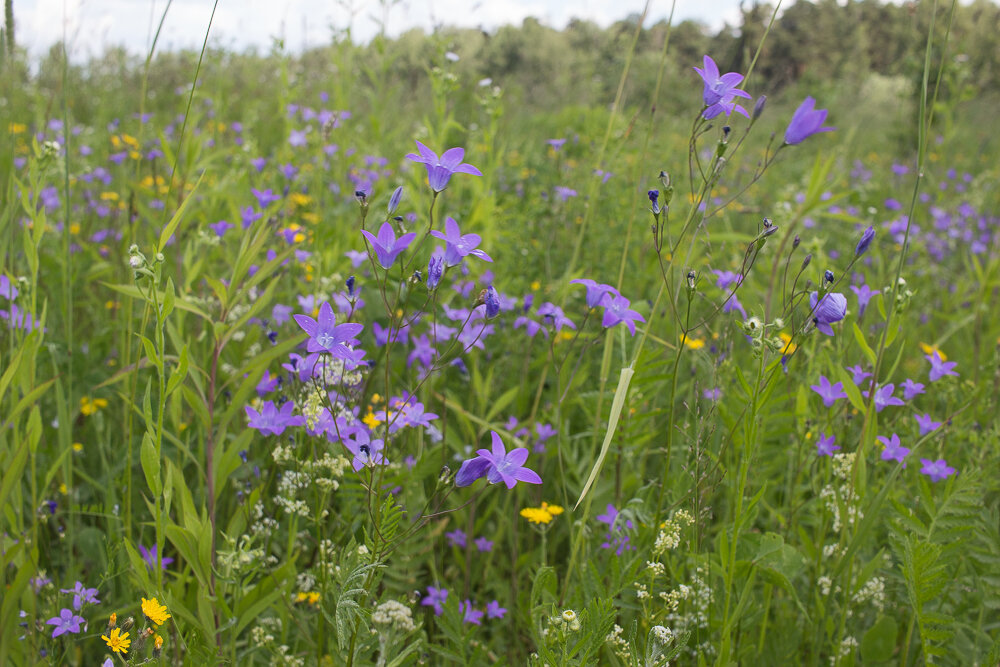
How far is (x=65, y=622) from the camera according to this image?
4.91 feet

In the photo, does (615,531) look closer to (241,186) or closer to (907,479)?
(907,479)

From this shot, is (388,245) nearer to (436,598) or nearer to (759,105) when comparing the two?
(759,105)

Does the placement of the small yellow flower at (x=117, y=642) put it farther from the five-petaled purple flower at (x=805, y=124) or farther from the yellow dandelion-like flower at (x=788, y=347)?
the five-petaled purple flower at (x=805, y=124)

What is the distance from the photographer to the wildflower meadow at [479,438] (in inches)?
52.9

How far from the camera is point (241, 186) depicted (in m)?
2.87

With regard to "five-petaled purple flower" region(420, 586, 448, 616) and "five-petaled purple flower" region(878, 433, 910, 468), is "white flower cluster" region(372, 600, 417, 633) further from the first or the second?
"five-petaled purple flower" region(878, 433, 910, 468)

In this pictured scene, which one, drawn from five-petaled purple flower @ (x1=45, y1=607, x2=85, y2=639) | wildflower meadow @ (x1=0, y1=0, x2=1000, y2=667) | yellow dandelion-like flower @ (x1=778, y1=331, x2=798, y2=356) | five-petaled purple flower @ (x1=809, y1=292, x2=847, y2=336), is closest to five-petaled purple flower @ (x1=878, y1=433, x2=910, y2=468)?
wildflower meadow @ (x1=0, y1=0, x2=1000, y2=667)

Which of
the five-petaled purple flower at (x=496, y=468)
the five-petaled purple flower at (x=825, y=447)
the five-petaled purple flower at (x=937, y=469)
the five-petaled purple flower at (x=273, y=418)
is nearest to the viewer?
the five-petaled purple flower at (x=496, y=468)

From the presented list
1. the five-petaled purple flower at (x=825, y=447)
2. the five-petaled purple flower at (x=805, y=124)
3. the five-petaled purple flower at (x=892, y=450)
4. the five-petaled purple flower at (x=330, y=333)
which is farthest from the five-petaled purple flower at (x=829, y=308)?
the five-petaled purple flower at (x=330, y=333)

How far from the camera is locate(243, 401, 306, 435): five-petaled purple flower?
1518 millimetres

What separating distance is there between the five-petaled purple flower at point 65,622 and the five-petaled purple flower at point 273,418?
1.68ft

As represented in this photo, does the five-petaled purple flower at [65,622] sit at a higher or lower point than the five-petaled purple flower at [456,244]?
lower

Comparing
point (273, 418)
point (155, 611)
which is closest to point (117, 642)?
point (155, 611)

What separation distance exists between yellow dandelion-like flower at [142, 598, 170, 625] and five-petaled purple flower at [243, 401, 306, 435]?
38 cm
